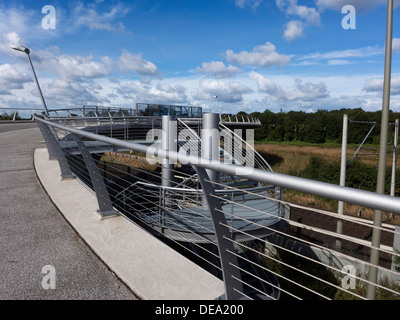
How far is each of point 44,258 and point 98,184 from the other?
1.02 meters

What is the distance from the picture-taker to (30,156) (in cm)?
796

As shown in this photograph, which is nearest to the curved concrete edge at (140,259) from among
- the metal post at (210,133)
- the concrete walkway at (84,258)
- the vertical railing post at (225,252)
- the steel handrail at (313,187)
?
the concrete walkway at (84,258)

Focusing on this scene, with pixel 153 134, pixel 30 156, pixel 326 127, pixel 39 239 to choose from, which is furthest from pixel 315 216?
pixel 326 127

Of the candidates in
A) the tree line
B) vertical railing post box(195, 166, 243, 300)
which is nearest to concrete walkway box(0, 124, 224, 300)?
vertical railing post box(195, 166, 243, 300)

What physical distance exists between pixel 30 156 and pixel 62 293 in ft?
23.3

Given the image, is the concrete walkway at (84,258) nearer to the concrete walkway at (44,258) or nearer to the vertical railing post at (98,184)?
the concrete walkway at (44,258)

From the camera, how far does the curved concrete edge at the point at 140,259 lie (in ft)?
6.52

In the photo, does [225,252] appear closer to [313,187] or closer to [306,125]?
[313,187]

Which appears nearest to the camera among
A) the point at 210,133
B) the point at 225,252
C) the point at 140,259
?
the point at 225,252

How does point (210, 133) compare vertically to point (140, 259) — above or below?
above

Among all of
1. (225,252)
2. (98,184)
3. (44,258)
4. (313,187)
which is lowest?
(44,258)

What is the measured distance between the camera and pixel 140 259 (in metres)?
2.43

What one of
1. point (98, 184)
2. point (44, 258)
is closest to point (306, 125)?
point (98, 184)
